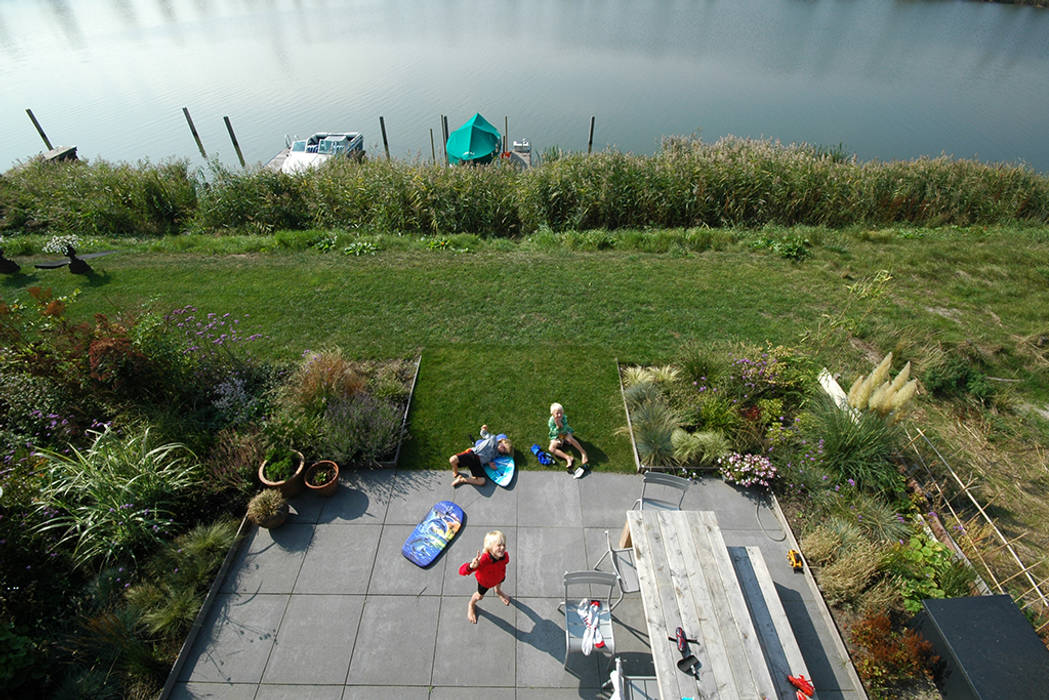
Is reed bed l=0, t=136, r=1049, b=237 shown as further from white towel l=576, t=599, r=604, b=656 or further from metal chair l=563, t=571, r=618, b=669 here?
white towel l=576, t=599, r=604, b=656

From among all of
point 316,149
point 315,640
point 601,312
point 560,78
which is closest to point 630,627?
point 315,640

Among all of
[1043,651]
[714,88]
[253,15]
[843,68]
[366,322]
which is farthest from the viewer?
[253,15]

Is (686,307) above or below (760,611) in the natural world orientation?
below

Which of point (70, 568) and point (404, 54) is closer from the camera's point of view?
point (70, 568)

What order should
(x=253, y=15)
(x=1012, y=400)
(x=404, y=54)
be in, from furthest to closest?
(x=253, y=15), (x=404, y=54), (x=1012, y=400)

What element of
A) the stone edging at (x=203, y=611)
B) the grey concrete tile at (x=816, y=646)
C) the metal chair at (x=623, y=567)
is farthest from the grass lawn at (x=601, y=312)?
the grey concrete tile at (x=816, y=646)

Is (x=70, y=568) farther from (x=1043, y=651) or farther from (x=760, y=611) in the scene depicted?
(x=1043, y=651)

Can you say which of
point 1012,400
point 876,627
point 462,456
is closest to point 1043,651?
point 876,627
